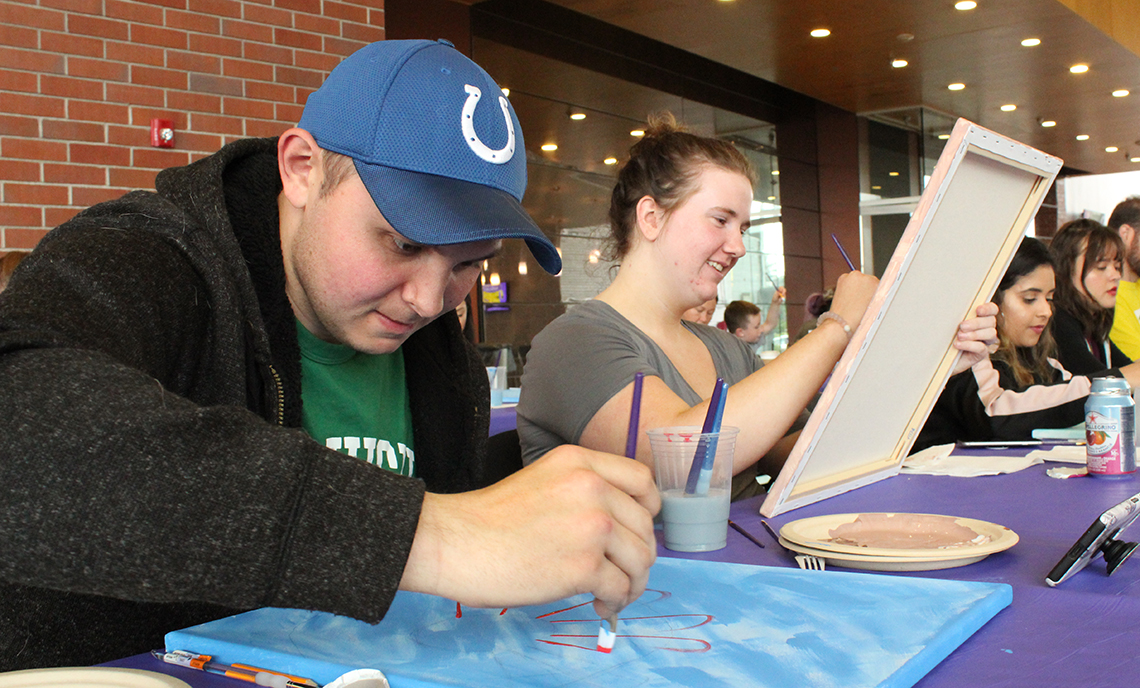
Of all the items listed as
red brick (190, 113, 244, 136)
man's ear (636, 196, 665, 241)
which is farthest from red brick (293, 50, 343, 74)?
man's ear (636, 196, 665, 241)

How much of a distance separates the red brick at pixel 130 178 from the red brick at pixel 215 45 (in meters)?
0.47

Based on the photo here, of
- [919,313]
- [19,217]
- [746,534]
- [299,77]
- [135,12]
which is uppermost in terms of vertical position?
[135,12]

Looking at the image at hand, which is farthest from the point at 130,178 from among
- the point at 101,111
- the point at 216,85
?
the point at 216,85

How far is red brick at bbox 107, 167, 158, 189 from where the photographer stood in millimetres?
2988

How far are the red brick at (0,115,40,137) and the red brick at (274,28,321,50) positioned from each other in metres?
0.90

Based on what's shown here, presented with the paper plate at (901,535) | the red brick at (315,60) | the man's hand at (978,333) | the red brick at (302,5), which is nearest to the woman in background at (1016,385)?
the man's hand at (978,333)

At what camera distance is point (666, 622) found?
25.8 inches

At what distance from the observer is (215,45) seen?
3.18 meters

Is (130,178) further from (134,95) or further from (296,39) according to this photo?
(296,39)

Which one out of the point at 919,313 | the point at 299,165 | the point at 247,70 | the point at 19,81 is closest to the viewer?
the point at 299,165

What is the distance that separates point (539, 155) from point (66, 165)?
3523 mm

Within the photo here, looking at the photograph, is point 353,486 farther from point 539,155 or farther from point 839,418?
point 539,155

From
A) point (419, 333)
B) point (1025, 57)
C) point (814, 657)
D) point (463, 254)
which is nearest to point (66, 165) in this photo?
point (419, 333)

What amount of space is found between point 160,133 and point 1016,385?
2.81 metres
